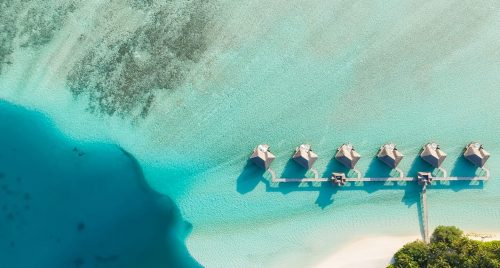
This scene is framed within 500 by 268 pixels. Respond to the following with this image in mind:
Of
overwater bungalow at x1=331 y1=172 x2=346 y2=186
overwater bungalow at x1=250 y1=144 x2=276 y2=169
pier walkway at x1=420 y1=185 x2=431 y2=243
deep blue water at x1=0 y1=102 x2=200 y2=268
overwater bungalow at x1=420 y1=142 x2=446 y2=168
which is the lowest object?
deep blue water at x1=0 y1=102 x2=200 y2=268

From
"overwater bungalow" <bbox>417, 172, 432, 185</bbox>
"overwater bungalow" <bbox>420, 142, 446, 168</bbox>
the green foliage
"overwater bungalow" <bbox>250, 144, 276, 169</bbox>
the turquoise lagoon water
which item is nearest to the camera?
the green foliage

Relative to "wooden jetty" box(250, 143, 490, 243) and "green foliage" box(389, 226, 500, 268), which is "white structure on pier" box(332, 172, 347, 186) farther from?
"green foliage" box(389, 226, 500, 268)

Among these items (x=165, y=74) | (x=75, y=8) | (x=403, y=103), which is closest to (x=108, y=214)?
(x=165, y=74)

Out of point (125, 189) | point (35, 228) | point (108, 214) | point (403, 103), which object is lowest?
point (35, 228)

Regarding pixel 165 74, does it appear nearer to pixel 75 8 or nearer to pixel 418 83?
pixel 75 8

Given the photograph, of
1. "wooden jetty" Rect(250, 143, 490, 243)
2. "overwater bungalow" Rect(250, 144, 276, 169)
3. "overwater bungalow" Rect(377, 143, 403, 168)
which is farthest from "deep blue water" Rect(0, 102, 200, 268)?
"overwater bungalow" Rect(377, 143, 403, 168)

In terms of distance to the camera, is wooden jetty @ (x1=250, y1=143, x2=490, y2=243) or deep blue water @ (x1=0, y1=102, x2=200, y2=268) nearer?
wooden jetty @ (x1=250, y1=143, x2=490, y2=243)

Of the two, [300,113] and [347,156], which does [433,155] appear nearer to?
[347,156]
